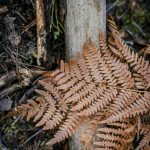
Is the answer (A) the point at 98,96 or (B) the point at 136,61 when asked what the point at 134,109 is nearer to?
(A) the point at 98,96

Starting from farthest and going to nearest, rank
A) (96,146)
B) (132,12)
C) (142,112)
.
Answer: (132,12) → (96,146) → (142,112)

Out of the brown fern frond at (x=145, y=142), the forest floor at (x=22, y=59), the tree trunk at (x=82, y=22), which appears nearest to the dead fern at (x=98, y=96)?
the brown fern frond at (x=145, y=142)

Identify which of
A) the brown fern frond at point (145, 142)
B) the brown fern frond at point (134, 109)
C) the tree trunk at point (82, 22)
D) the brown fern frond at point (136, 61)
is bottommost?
the brown fern frond at point (145, 142)

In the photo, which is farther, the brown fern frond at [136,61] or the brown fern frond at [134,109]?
the brown fern frond at [136,61]

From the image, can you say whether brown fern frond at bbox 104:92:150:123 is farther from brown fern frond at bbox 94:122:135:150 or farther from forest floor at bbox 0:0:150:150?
forest floor at bbox 0:0:150:150

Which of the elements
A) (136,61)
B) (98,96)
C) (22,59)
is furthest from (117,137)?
(22,59)

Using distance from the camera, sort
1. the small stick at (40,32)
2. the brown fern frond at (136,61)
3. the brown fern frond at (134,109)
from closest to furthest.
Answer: the brown fern frond at (134,109)
the brown fern frond at (136,61)
the small stick at (40,32)

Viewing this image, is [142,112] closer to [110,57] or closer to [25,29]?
[110,57]

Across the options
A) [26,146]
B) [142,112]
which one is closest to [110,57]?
[142,112]

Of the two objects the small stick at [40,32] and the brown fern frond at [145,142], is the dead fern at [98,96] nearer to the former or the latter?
the brown fern frond at [145,142]
